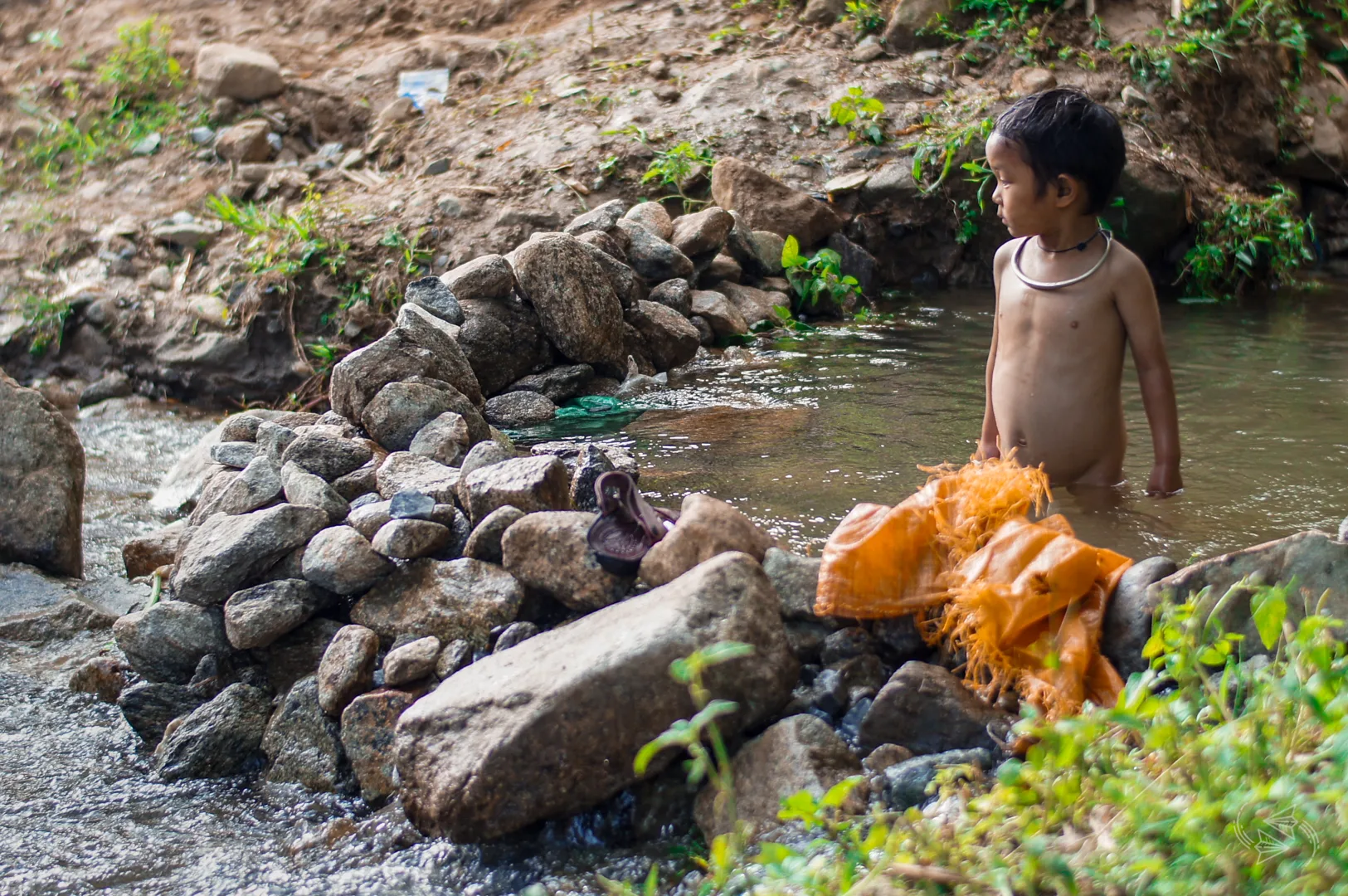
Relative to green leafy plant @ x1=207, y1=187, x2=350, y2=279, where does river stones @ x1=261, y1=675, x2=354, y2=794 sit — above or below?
below

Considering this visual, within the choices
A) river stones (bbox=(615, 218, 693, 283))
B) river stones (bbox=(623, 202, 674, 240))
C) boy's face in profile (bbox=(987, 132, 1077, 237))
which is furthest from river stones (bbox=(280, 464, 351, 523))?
river stones (bbox=(623, 202, 674, 240))

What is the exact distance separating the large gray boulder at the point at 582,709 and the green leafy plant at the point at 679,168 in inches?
184

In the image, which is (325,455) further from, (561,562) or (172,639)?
(561,562)

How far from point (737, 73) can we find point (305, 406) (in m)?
3.82

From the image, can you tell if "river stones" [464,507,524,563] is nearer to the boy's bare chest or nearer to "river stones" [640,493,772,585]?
"river stones" [640,493,772,585]

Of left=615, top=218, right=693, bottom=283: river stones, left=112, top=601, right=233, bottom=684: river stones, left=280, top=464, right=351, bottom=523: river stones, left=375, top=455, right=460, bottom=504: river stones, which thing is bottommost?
left=112, top=601, right=233, bottom=684: river stones

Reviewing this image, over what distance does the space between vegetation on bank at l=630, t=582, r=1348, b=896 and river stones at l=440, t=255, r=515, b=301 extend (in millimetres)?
3646

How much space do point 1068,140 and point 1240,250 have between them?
4.43 meters

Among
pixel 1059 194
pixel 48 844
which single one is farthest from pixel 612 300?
pixel 48 844

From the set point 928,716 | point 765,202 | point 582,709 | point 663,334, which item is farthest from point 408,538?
point 765,202

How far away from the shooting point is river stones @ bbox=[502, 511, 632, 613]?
2.83 m

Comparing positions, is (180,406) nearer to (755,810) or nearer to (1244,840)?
(755,810)

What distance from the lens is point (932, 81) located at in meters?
7.82

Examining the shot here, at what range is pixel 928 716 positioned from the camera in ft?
7.84
